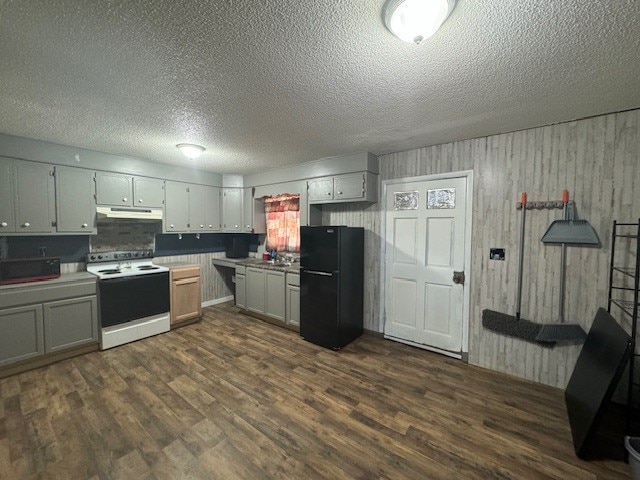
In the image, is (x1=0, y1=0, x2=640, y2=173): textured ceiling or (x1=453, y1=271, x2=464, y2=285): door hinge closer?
(x1=0, y1=0, x2=640, y2=173): textured ceiling

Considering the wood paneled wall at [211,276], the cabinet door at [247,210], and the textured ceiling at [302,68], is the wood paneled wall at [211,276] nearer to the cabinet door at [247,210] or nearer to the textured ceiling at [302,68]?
the cabinet door at [247,210]

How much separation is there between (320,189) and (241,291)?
7.42 ft

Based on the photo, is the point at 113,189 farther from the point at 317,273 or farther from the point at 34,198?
the point at 317,273

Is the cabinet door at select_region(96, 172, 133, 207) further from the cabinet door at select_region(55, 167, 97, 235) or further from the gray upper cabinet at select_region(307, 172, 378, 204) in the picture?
the gray upper cabinet at select_region(307, 172, 378, 204)

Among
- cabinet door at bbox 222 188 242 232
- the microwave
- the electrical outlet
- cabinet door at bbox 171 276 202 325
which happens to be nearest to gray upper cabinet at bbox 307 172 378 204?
the electrical outlet

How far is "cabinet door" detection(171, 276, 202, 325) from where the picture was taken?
377cm

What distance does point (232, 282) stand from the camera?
17.3 feet

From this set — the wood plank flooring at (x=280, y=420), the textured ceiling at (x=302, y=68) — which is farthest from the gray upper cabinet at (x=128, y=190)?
the wood plank flooring at (x=280, y=420)

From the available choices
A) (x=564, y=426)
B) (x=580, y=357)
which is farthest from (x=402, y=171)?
(x=564, y=426)

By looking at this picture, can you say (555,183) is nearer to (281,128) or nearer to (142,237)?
(281,128)

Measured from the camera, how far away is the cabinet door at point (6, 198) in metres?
2.68

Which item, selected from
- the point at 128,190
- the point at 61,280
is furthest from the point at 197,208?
the point at 61,280

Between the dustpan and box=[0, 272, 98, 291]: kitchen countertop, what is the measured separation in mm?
4923

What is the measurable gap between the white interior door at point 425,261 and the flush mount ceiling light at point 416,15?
2.07 metres
